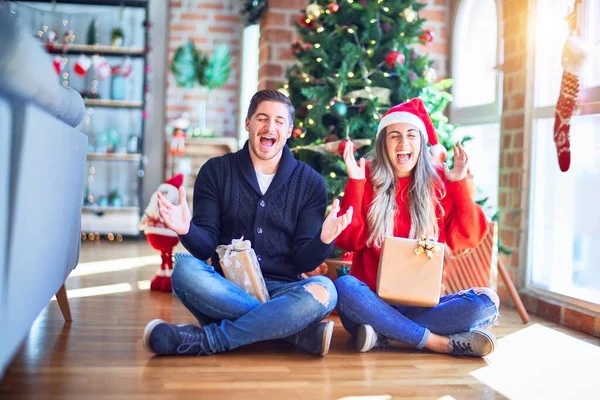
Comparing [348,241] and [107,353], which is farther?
[348,241]

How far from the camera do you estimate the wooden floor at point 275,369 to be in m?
2.34

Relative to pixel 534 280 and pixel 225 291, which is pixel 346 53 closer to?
pixel 534 280

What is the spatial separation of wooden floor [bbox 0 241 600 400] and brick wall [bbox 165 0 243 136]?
435 centimetres

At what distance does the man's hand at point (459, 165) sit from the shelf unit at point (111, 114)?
4686mm

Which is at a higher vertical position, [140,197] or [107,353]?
[140,197]

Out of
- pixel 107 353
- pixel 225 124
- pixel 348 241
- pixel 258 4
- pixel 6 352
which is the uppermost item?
pixel 258 4

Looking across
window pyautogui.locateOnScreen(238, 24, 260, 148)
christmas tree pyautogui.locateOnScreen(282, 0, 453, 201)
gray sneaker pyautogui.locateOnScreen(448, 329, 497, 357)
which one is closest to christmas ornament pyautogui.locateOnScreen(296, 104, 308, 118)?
christmas tree pyautogui.locateOnScreen(282, 0, 453, 201)

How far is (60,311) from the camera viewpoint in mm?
3574

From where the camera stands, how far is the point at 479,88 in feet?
16.3

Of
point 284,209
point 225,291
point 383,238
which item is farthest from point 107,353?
point 383,238

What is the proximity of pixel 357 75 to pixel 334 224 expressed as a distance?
165 cm

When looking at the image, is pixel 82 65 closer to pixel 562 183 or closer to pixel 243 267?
pixel 562 183

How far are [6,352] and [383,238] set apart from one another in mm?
1470

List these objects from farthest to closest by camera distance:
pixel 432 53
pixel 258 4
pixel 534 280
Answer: pixel 258 4, pixel 432 53, pixel 534 280
